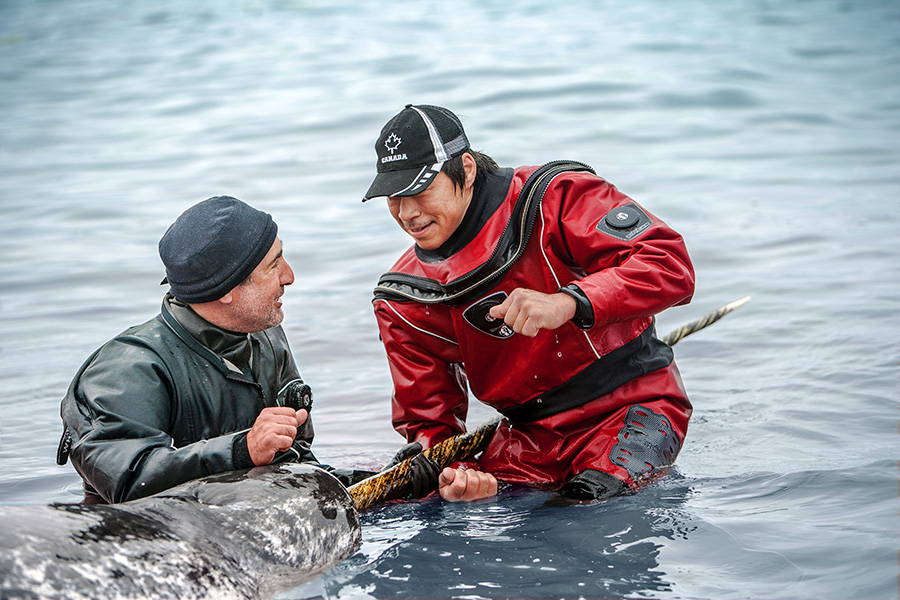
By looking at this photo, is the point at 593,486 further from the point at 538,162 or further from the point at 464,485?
the point at 538,162

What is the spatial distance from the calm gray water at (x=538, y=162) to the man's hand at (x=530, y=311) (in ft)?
2.38

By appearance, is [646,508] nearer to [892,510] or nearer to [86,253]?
[892,510]

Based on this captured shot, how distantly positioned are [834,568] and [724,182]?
8.35 meters

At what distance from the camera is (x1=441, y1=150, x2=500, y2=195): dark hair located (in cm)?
398

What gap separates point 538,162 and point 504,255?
27.1 feet

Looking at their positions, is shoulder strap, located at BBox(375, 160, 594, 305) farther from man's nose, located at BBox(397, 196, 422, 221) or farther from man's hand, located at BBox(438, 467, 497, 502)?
man's hand, located at BBox(438, 467, 497, 502)

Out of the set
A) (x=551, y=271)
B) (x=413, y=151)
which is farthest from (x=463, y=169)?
(x=551, y=271)

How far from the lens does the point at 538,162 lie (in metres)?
12.1

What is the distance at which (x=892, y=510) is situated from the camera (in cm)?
374

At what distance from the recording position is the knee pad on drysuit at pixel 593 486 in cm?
389

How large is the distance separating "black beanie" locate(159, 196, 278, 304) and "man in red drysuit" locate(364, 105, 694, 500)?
1.76ft

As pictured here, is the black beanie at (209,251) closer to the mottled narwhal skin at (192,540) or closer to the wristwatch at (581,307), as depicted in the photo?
the mottled narwhal skin at (192,540)

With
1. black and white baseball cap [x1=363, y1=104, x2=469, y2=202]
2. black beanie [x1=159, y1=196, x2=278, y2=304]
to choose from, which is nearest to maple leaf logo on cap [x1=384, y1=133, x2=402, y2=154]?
black and white baseball cap [x1=363, y1=104, x2=469, y2=202]

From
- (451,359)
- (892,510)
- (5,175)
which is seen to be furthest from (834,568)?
(5,175)
